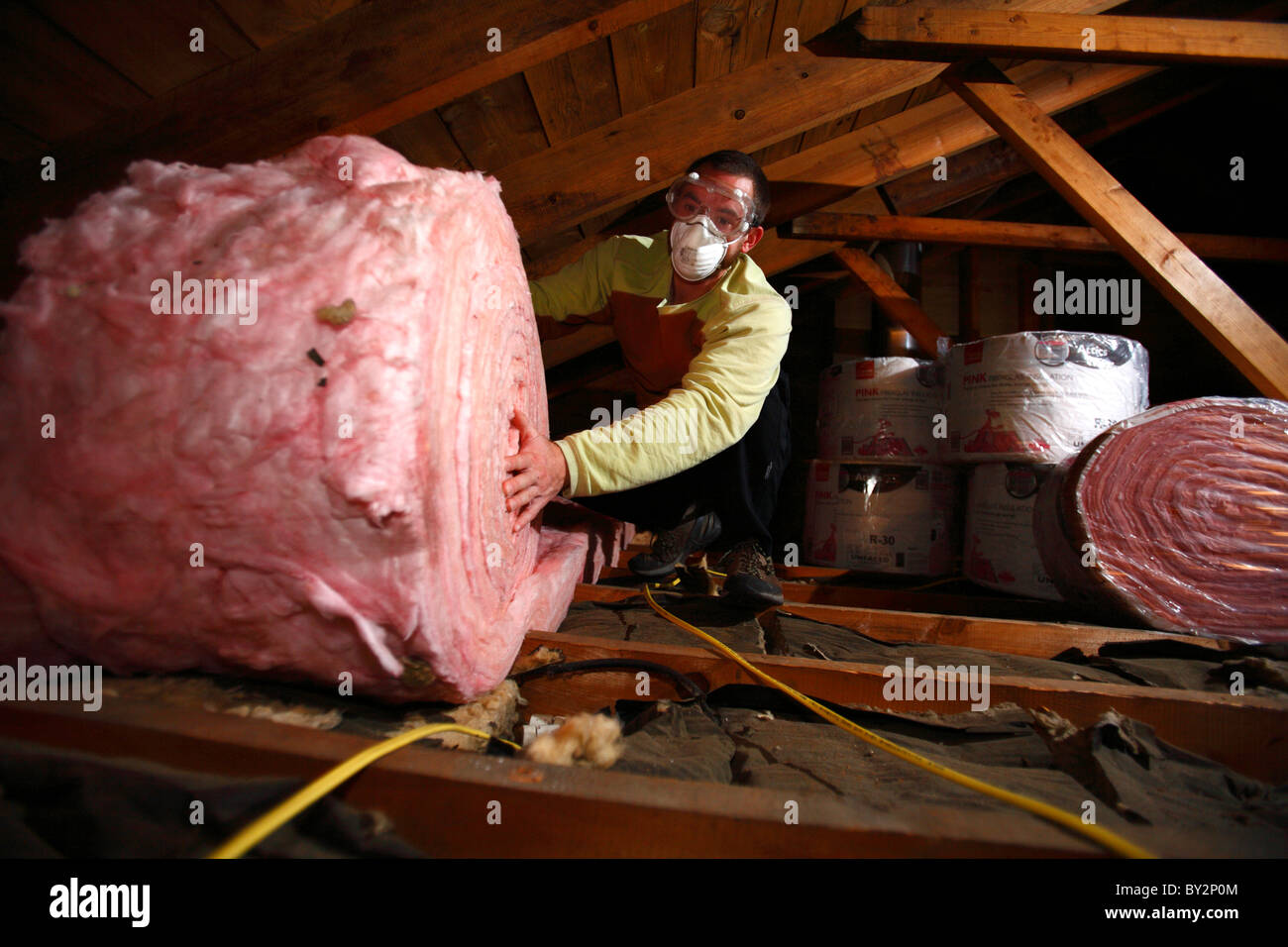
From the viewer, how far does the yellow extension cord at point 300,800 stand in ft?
1.76

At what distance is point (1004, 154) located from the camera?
3664 mm

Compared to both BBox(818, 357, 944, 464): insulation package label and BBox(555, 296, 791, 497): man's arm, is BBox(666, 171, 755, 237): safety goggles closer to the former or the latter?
BBox(555, 296, 791, 497): man's arm

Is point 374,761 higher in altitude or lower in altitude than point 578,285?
lower

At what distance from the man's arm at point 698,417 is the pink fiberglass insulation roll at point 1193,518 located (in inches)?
39.3

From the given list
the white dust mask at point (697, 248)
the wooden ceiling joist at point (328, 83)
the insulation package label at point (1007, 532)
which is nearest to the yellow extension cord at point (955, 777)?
the white dust mask at point (697, 248)

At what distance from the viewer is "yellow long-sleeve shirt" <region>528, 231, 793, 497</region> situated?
1305 mm

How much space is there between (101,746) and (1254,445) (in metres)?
2.47

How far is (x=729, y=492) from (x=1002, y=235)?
9.11ft

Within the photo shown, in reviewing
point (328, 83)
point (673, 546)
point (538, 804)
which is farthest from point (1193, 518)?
point (328, 83)

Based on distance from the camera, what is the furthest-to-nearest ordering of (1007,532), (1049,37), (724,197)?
(1007,532) → (1049,37) → (724,197)

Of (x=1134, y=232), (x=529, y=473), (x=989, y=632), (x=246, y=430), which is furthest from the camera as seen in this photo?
(x=1134, y=232)

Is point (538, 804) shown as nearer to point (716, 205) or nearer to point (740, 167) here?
point (716, 205)

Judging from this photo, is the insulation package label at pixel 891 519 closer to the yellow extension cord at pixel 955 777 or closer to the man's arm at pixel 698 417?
the man's arm at pixel 698 417

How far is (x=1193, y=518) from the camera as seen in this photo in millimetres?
1665
